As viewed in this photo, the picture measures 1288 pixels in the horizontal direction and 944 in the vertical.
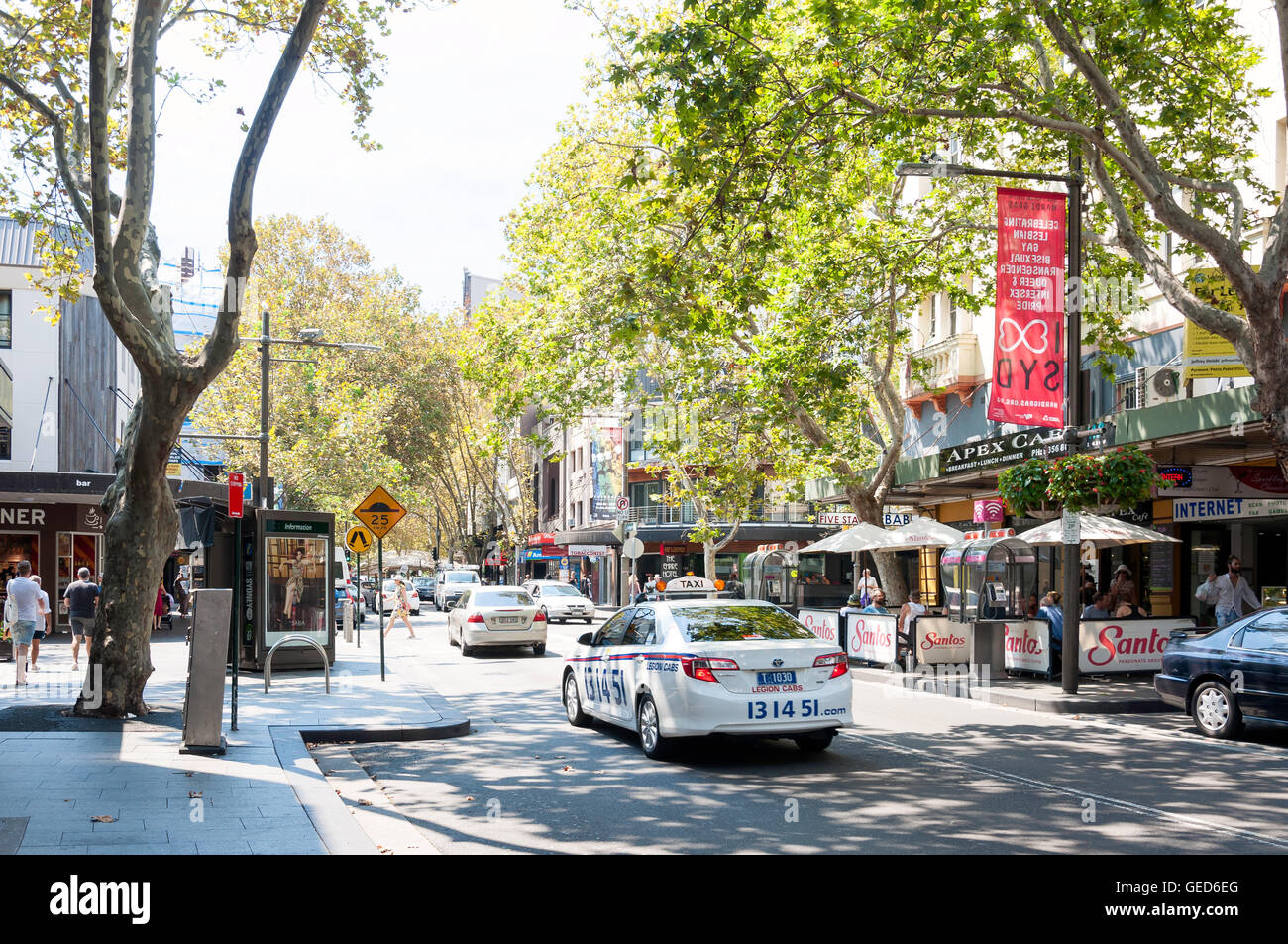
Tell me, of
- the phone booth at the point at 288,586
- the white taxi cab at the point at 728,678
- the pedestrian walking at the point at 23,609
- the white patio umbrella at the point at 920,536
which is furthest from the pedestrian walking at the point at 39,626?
the white patio umbrella at the point at 920,536

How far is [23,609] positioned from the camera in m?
17.7

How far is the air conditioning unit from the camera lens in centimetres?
2269

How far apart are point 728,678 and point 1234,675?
5.78m

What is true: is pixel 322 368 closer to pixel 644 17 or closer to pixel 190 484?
pixel 190 484

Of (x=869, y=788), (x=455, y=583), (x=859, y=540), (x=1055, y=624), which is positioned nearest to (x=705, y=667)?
(x=869, y=788)

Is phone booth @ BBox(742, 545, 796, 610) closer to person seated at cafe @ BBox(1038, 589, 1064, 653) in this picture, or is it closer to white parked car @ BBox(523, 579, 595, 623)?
white parked car @ BBox(523, 579, 595, 623)

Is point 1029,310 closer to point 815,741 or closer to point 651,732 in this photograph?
point 815,741

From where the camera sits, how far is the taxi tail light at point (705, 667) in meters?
10.6

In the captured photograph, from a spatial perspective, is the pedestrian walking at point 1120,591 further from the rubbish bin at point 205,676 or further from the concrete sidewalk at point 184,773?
the rubbish bin at point 205,676

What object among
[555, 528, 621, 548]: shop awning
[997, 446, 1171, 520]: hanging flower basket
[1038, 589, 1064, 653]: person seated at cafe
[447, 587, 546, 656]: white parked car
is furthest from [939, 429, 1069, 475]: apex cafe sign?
[555, 528, 621, 548]: shop awning

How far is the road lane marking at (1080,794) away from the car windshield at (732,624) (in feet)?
5.10

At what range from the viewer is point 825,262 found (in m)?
19.8
